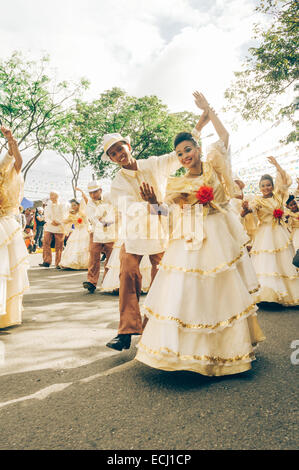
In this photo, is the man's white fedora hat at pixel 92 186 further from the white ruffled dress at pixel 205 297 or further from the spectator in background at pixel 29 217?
the spectator in background at pixel 29 217

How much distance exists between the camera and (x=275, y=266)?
5855 mm

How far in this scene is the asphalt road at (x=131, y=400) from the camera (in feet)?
6.68

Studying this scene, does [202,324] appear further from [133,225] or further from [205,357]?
[133,225]

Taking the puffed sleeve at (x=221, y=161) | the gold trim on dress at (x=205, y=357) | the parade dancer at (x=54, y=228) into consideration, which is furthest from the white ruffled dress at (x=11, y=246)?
the parade dancer at (x=54, y=228)

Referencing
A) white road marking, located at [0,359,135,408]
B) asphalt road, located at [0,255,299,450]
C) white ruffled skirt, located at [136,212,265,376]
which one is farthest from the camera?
white ruffled skirt, located at [136,212,265,376]

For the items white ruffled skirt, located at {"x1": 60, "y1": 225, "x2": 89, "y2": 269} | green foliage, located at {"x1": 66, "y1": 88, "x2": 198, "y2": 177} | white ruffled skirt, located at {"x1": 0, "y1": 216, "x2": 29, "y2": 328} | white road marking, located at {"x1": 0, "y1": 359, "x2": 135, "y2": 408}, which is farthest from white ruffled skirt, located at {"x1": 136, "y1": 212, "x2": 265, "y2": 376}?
green foliage, located at {"x1": 66, "y1": 88, "x2": 198, "y2": 177}

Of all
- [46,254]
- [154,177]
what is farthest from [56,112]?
[154,177]

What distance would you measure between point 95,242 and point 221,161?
5.20m

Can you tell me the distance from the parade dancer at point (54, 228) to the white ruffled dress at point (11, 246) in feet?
25.4

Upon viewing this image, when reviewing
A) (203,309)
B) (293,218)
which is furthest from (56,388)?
(293,218)

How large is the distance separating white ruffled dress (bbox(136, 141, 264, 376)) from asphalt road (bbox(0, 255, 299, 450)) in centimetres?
19

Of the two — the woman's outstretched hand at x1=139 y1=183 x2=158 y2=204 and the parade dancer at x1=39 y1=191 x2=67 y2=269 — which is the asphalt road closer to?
the woman's outstretched hand at x1=139 y1=183 x2=158 y2=204

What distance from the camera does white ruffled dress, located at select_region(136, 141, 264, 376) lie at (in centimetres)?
281
